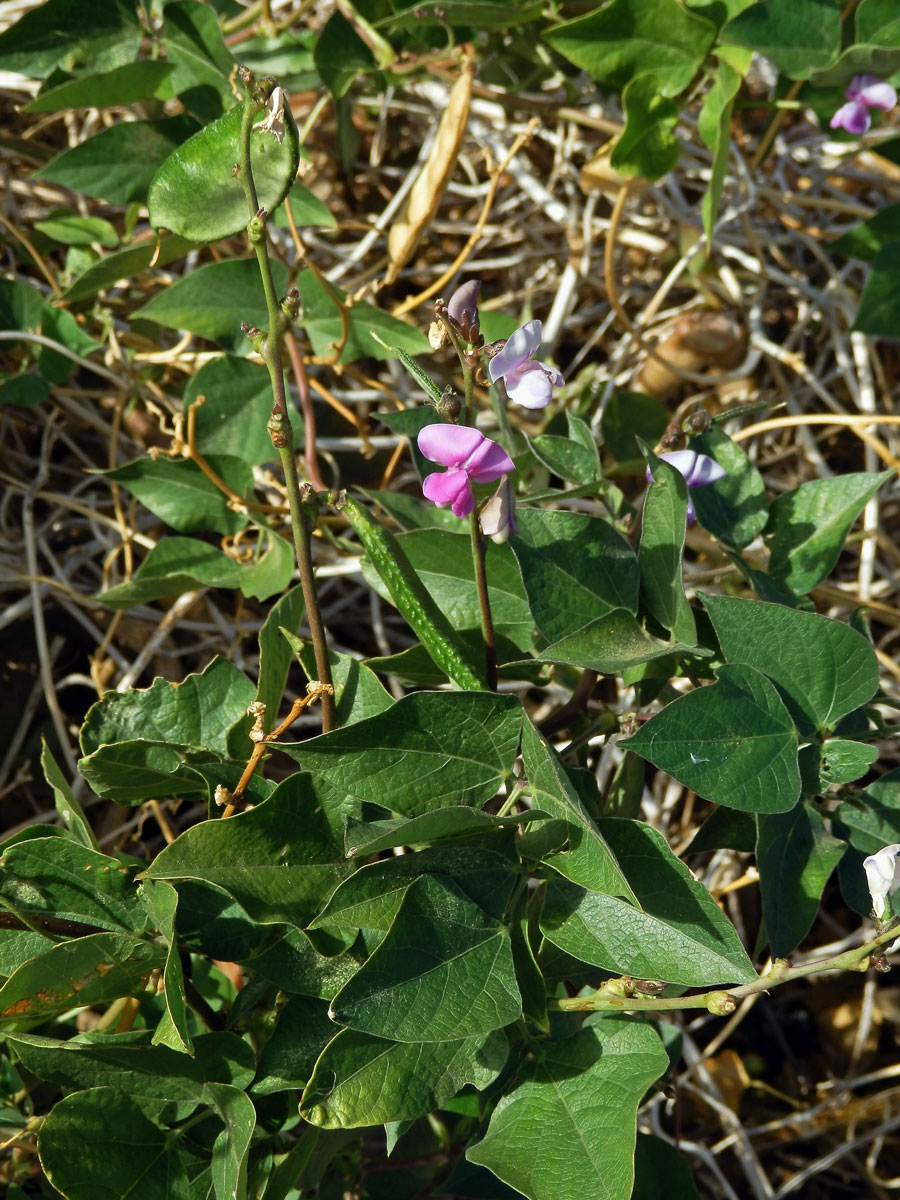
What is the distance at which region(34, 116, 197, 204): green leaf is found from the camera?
126 cm


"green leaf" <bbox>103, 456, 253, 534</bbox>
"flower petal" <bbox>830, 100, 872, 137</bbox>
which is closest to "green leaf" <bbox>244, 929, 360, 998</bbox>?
"green leaf" <bbox>103, 456, 253, 534</bbox>

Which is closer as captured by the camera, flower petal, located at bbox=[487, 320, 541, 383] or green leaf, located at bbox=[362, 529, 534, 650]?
flower petal, located at bbox=[487, 320, 541, 383]

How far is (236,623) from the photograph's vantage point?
1330 millimetres

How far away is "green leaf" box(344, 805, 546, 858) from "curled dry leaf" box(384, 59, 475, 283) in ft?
2.75

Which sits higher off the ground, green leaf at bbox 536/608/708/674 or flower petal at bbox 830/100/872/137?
flower petal at bbox 830/100/872/137

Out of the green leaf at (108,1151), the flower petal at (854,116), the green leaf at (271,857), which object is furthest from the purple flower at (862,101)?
the green leaf at (108,1151)

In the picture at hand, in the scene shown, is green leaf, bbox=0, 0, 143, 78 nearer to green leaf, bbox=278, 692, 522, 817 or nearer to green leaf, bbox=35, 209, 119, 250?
green leaf, bbox=35, 209, 119, 250

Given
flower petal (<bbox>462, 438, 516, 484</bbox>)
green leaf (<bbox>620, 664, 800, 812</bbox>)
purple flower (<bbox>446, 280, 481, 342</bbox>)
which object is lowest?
green leaf (<bbox>620, 664, 800, 812</bbox>)

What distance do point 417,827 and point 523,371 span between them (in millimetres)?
311

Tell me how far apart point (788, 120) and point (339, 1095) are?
1548 millimetres

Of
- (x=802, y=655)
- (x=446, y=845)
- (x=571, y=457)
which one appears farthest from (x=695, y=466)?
(x=446, y=845)

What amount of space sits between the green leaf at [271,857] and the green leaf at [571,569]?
0.73 ft

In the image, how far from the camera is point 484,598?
0.76 metres

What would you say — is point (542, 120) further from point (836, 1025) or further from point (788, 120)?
point (836, 1025)
